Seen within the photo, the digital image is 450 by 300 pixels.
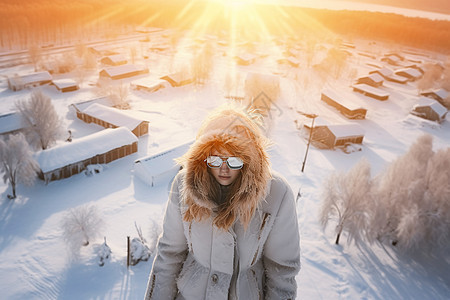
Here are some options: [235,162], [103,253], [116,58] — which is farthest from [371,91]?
[235,162]

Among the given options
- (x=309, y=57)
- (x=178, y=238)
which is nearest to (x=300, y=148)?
(x=178, y=238)

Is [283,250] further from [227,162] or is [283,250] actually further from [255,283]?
[227,162]

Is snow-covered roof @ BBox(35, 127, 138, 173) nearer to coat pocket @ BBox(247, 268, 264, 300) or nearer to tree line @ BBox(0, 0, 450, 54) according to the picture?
coat pocket @ BBox(247, 268, 264, 300)

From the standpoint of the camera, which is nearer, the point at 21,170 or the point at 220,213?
the point at 220,213

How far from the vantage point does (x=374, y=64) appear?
74.9m

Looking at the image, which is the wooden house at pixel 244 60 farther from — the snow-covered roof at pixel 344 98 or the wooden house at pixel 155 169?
the wooden house at pixel 155 169

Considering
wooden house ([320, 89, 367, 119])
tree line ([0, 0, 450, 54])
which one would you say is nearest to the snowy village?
wooden house ([320, 89, 367, 119])

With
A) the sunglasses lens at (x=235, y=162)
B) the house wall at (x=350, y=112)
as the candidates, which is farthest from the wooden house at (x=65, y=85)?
the sunglasses lens at (x=235, y=162)

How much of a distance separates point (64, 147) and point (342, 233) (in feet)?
82.0

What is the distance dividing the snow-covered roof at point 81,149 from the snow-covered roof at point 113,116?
9.49 feet

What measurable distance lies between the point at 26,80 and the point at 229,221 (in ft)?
176

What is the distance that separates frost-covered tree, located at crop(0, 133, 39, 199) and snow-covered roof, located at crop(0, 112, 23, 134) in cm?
1011

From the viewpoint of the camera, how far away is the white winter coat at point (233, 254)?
3.09m

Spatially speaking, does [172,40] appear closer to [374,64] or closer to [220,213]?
[374,64]
